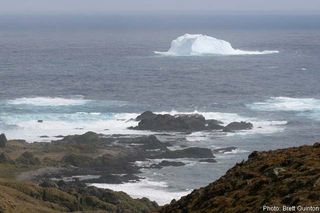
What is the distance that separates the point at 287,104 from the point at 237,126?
772 inches

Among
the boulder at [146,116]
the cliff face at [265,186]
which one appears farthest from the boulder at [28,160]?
the cliff face at [265,186]

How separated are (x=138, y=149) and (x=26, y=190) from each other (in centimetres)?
2357

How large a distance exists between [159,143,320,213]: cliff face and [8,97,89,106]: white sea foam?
3163 inches

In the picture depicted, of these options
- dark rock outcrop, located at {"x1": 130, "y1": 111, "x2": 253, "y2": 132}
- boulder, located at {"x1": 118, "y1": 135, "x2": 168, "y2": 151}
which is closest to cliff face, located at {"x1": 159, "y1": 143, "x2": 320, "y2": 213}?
boulder, located at {"x1": 118, "y1": 135, "x2": 168, "y2": 151}

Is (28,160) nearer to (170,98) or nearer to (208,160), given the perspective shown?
(208,160)

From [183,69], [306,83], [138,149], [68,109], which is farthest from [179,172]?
[183,69]

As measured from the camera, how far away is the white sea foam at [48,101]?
108188 mm

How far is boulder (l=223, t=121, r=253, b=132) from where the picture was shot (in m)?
88.9

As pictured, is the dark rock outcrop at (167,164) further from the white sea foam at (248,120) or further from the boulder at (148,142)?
the white sea foam at (248,120)

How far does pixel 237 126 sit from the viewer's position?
8931cm

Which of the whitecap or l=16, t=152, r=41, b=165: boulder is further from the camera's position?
the whitecap

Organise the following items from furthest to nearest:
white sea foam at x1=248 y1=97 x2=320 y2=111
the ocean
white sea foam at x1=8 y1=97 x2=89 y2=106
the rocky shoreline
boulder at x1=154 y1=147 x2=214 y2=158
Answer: white sea foam at x1=8 y1=97 x2=89 y2=106 → white sea foam at x1=248 y1=97 x2=320 y2=111 → the ocean → boulder at x1=154 y1=147 x2=214 y2=158 → the rocky shoreline

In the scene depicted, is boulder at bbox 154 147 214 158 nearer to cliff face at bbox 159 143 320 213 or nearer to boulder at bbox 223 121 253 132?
boulder at bbox 223 121 253 132

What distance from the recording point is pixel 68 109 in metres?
103
